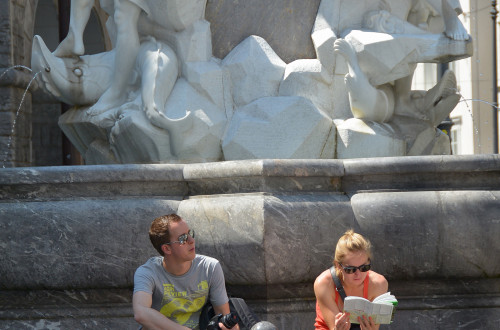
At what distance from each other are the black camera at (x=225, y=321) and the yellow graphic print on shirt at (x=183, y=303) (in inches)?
7.8

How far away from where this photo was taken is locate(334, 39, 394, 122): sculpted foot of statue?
279 inches

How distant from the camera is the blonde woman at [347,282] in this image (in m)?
4.61

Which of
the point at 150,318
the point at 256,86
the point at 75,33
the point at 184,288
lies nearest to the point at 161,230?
the point at 184,288

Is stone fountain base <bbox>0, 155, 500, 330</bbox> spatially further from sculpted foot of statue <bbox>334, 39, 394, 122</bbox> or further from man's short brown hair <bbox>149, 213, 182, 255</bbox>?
sculpted foot of statue <bbox>334, 39, 394, 122</bbox>

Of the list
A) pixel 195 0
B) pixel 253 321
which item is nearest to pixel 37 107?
pixel 195 0

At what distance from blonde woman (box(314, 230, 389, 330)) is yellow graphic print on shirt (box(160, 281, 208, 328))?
0.55 metres

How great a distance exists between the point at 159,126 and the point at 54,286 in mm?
1680

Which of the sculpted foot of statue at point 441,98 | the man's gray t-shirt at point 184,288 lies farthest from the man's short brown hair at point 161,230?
the sculpted foot of statue at point 441,98

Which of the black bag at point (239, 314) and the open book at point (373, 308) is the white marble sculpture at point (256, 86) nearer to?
the black bag at point (239, 314)

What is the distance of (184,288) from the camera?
190 inches

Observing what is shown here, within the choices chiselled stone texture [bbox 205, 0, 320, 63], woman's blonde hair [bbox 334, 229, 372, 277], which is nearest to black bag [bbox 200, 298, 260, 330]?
woman's blonde hair [bbox 334, 229, 372, 277]

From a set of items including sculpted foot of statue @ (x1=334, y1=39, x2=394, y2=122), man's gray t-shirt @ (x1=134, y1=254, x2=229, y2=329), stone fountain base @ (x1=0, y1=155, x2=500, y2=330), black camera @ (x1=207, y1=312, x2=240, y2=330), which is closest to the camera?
black camera @ (x1=207, y1=312, x2=240, y2=330)

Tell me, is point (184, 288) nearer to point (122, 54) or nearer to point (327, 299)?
point (327, 299)

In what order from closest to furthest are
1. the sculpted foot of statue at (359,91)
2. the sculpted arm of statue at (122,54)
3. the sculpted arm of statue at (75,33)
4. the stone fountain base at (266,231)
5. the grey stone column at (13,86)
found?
the stone fountain base at (266,231), the sculpted foot of statue at (359,91), the sculpted arm of statue at (122,54), the sculpted arm of statue at (75,33), the grey stone column at (13,86)
